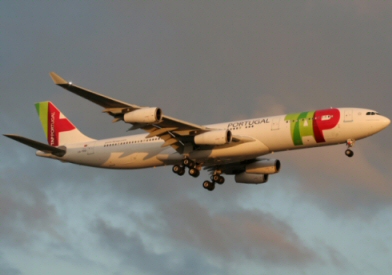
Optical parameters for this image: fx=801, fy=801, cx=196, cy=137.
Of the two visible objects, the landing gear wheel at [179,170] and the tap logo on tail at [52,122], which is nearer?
the landing gear wheel at [179,170]

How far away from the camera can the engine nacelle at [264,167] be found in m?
63.8

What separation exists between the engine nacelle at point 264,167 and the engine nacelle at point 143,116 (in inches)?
474

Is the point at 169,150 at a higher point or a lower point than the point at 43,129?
lower

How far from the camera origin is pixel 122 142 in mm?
63812

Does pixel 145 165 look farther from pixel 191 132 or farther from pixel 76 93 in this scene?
pixel 76 93

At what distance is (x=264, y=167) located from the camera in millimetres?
64062

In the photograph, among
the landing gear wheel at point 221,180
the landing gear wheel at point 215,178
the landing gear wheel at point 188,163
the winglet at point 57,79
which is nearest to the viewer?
the winglet at point 57,79

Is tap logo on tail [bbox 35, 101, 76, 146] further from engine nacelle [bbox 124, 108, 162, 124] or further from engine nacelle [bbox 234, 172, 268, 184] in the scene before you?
engine nacelle [bbox 234, 172, 268, 184]

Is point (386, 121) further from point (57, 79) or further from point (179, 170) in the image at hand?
point (57, 79)

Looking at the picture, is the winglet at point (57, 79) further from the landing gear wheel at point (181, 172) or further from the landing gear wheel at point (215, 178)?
the landing gear wheel at point (215, 178)

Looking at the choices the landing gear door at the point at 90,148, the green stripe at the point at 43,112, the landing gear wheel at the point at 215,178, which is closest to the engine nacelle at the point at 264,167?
the landing gear wheel at the point at 215,178

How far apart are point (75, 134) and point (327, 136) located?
895 inches

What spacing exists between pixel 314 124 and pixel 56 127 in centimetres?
2424

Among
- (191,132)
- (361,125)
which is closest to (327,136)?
(361,125)
